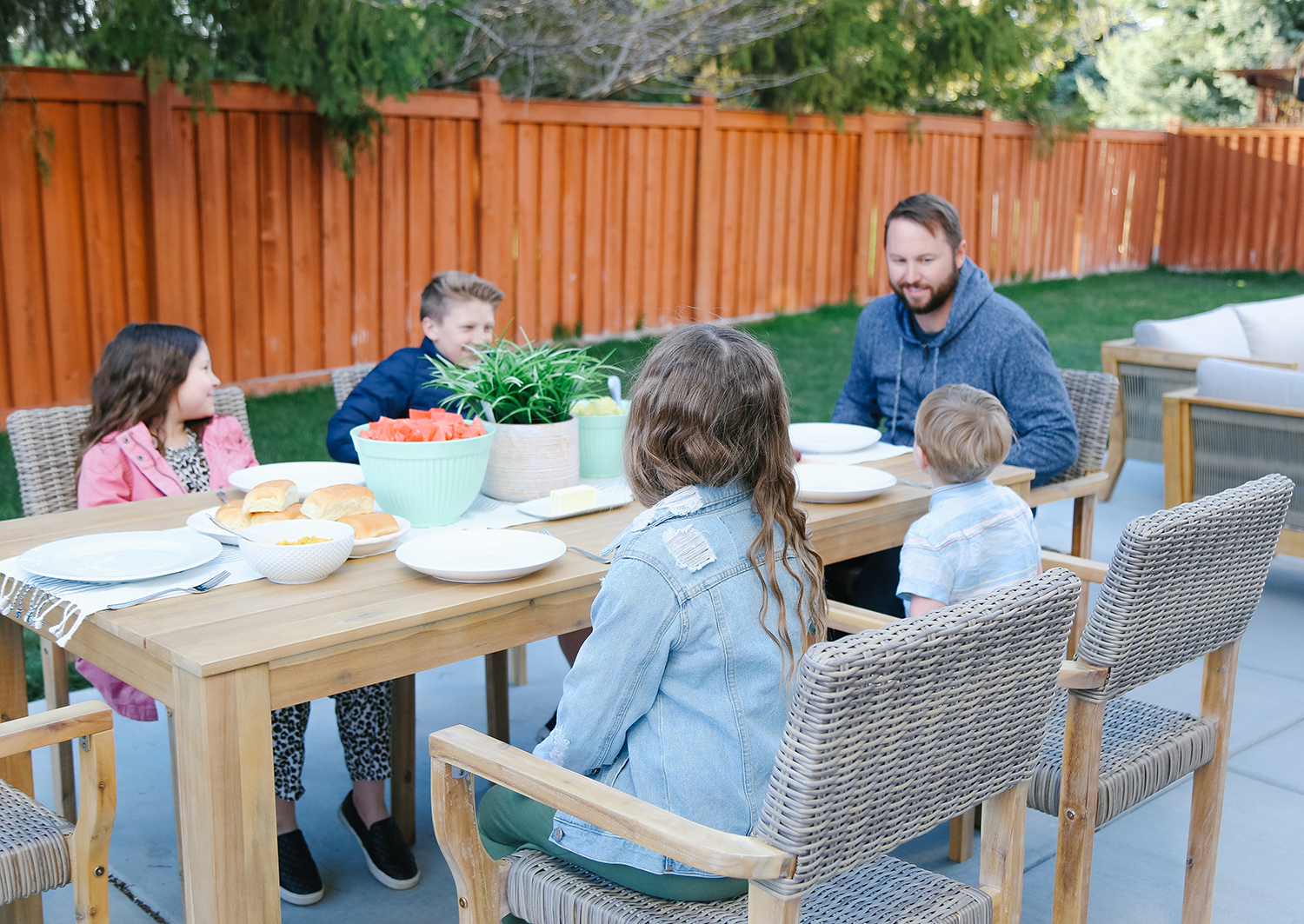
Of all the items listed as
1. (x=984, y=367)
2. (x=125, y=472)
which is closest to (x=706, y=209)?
(x=984, y=367)

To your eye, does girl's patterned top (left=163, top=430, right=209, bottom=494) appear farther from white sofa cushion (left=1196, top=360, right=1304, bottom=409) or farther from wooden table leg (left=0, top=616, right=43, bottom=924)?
white sofa cushion (left=1196, top=360, right=1304, bottom=409)

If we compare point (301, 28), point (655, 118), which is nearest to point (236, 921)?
point (301, 28)

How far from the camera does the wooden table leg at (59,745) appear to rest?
2.74 m

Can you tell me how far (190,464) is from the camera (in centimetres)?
312

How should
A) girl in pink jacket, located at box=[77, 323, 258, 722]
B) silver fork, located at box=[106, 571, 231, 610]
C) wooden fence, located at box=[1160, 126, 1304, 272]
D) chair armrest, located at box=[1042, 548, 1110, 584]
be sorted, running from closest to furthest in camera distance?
silver fork, located at box=[106, 571, 231, 610] → chair armrest, located at box=[1042, 548, 1110, 584] → girl in pink jacket, located at box=[77, 323, 258, 722] → wooden fence, located at box=[1160, 126, 1304, 272]

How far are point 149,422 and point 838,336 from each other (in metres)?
7.57

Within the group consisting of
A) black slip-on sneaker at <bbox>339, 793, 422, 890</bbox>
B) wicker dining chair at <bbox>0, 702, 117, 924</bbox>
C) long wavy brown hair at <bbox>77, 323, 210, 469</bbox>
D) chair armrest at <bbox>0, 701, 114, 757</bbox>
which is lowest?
black slip-on sneaker at <bbox>339, 793, 422, 890</bbox>

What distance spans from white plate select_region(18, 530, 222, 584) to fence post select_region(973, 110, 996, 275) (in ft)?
37.6

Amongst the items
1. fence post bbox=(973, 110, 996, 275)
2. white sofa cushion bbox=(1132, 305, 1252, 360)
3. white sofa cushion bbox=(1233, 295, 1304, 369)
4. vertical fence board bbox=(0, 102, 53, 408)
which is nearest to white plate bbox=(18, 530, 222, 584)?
vertical fence board bbox=(0, 102, 53, 408)

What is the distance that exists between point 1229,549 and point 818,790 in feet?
3.54

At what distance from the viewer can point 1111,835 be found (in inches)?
117

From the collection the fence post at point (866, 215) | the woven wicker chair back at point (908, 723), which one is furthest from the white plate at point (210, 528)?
the fence post at point (866, 215)

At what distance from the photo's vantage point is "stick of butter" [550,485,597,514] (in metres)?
2.58

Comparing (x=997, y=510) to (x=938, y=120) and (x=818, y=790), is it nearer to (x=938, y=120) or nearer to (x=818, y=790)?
(x=818, y=790)
